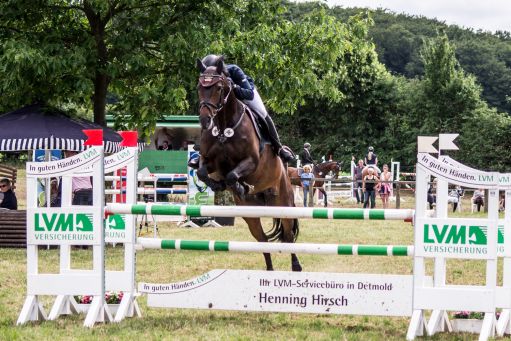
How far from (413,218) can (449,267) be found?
465 cm

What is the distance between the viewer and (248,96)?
26.1 ft

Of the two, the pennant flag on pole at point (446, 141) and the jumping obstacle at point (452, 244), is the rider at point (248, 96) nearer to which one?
the pennant flag on pole at point (446, 141)

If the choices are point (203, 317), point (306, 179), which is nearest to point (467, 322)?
point (203, 317)

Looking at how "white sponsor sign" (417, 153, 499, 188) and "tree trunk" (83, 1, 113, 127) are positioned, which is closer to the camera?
"white sponsor sign" (417, 153, 499, 188)

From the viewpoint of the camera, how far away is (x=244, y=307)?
6480 millimetres

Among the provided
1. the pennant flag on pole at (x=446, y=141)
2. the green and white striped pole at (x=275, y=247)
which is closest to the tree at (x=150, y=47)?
the green and white striped pole at (x=275, y=247)

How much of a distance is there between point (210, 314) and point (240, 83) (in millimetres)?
2212

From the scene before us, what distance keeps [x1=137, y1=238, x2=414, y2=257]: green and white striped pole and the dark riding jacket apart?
5.96 feet

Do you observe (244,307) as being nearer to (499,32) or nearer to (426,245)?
(426,245)

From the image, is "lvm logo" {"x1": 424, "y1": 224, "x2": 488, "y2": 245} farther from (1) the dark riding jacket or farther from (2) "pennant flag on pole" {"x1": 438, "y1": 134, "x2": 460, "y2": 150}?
(1) the dark riding jacket

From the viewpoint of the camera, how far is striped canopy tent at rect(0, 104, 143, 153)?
1287 cm

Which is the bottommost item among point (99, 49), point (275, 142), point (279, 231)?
point (279, 231)

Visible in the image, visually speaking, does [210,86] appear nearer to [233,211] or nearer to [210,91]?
[210,91]

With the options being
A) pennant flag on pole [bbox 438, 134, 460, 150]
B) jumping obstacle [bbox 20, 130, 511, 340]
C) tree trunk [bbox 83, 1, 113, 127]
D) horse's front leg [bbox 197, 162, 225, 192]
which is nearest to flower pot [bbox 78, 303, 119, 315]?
jumping obstacle [bbox 20, 130, 511, 340]
